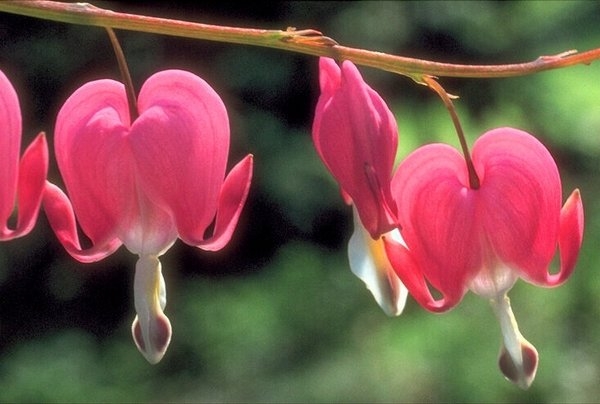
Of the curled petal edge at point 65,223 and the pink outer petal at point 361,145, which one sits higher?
the pink outer petal at point 361,145

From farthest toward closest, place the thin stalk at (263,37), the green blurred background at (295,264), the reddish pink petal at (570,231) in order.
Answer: the green blurred background at (295,264), the reddish pink petal at (570,231), the thin stalk at (263,37)

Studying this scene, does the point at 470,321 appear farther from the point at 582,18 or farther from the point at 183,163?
the point at 183,163

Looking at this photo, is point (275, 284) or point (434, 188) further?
point (275, 284)

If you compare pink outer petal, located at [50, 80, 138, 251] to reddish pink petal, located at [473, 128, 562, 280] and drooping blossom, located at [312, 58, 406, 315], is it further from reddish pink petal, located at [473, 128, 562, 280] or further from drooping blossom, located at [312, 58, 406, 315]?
reddish pink petal, located at [473, 128, 562, 280]

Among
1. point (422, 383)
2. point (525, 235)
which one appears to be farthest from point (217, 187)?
point (422, 383)

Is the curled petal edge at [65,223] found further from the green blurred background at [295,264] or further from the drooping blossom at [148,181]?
the green blurred background at [295,264]

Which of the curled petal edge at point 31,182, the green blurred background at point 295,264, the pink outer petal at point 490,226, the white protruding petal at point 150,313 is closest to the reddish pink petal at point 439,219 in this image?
the pink outer petal at point 490,226
